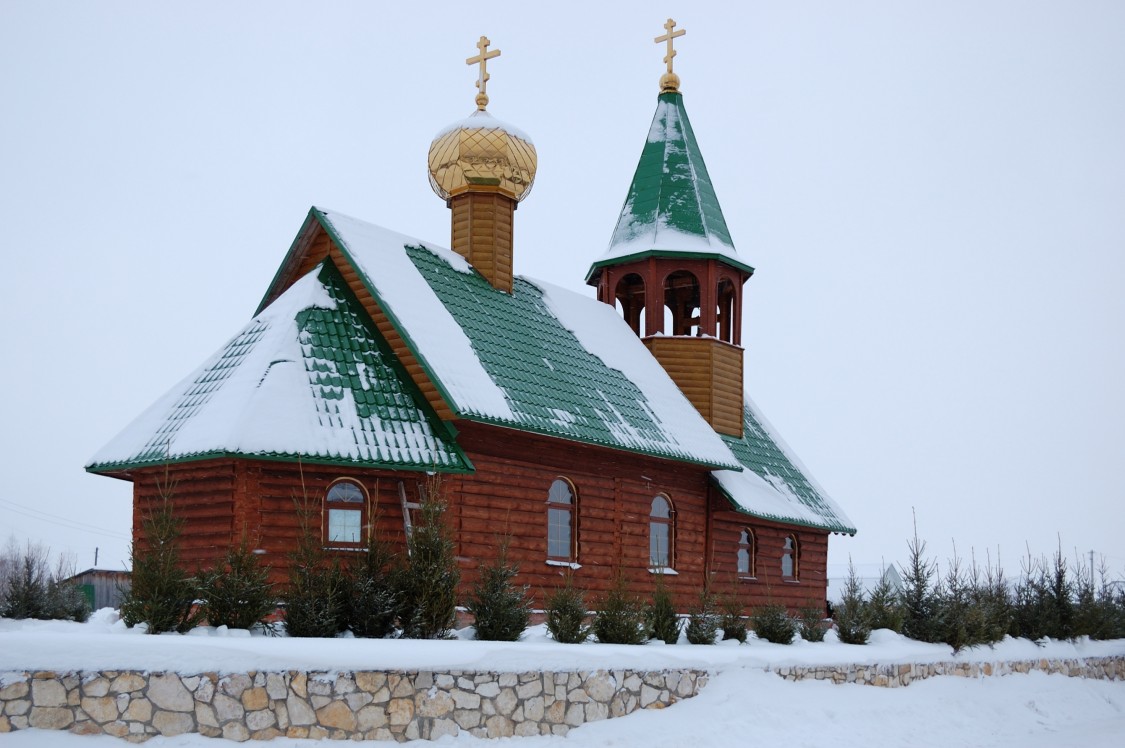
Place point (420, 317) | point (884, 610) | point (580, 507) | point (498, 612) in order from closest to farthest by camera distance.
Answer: point (498, 612), point (420, 317), point (580, 507), point (884, 610)

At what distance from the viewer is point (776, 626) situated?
633 inches

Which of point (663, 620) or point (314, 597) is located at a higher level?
point (314, 597)

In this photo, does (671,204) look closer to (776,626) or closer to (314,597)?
(776,626)

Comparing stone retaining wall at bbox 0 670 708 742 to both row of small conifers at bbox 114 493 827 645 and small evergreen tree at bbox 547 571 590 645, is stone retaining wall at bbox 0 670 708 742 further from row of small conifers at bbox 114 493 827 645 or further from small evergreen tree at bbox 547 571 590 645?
row of small conifers at bbox 114 493 827 645

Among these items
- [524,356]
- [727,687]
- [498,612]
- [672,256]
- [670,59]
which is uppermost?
[670,59]

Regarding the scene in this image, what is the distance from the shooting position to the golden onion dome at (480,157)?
20.5m

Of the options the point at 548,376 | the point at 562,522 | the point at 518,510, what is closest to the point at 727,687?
the point at 518,510

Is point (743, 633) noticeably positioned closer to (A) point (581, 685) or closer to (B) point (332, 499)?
(A) point (581, 685)

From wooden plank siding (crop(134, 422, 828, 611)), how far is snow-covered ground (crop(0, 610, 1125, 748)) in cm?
176

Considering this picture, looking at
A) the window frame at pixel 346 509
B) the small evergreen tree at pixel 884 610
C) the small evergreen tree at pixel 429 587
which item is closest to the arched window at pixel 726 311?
the small evergreen tree at pixel 884 610

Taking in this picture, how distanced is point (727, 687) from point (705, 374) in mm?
10360

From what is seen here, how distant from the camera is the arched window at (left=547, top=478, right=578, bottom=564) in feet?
57.9

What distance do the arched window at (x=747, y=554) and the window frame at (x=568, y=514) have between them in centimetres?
504

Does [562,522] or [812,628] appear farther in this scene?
[562,522]
